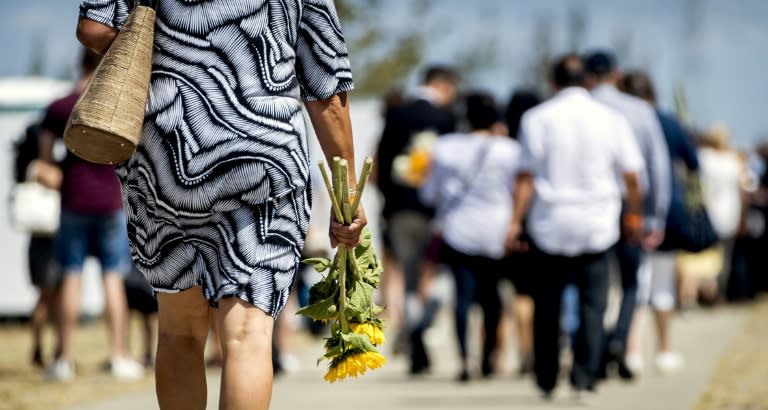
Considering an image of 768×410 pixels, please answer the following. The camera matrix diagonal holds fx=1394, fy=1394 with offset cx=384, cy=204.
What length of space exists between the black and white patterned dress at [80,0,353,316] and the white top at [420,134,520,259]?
19.5 feet

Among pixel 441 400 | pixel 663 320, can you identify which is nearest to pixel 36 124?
pixel 441 400

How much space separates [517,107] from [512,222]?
1.72m

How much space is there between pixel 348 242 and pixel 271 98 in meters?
0.51

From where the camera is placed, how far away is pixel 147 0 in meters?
3.90

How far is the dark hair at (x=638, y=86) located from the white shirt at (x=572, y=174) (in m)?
1.74

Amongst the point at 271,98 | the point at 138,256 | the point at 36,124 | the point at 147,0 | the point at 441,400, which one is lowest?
the point at 441,400


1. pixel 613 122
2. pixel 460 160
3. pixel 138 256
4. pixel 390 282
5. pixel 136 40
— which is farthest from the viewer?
pixel 390 282

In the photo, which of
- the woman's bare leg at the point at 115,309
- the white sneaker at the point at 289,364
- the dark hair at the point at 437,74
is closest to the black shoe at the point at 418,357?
the white sneaker at the point at 289,364

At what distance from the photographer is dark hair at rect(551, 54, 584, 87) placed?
8586 millimetres

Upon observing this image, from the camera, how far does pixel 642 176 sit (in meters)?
9.48

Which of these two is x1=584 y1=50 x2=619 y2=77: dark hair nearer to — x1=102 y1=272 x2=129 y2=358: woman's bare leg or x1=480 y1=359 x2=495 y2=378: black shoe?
x1=480 y1=359 x2=495 y2=378: black shoe

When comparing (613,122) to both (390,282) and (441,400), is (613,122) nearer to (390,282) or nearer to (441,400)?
(441,400)

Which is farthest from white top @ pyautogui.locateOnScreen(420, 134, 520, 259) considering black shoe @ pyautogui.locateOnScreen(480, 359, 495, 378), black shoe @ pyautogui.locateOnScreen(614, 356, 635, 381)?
black shoe @ pyautogui.locateOnScreen(614, 356, 635, 381)

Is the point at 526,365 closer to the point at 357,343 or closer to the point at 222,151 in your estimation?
the point at 357,343
